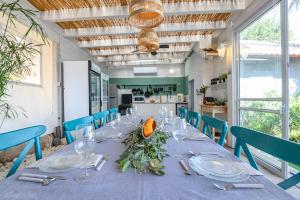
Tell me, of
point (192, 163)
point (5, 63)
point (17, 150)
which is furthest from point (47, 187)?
point (17, 150)

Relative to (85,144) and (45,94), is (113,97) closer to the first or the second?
(45,94)

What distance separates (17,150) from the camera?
2869 millimetres

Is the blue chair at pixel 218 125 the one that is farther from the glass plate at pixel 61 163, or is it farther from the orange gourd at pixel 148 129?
the glass plate at pixel 61 163

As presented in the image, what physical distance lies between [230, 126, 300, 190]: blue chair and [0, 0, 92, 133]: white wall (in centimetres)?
308

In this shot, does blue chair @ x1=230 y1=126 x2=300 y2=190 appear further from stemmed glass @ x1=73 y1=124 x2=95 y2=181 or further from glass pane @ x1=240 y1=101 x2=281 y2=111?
glass pane @ x1=240 y1=101 x2=281 y2=111

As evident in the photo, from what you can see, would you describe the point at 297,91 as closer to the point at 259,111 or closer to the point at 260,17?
the point at 259,111

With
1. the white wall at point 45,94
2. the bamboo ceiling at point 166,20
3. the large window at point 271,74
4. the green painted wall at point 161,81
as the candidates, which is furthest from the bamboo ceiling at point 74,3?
the green painted wall at point 161,81

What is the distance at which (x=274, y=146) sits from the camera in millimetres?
887

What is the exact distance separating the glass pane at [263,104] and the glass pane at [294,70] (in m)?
0.23

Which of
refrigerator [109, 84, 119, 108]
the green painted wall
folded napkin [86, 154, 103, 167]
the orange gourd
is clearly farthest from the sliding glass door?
refrigerator [109, 84, 119, 108]

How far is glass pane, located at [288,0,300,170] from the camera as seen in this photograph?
2162mm

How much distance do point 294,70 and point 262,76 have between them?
73 cm

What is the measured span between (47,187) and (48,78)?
3.73 metres

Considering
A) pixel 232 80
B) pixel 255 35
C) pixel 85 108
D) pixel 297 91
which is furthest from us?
pixel 85 108
